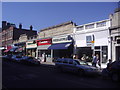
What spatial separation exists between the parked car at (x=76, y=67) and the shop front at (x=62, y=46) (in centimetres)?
775

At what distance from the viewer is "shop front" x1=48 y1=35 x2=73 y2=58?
74.8 ft

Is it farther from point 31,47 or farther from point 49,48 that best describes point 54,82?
point 31,47

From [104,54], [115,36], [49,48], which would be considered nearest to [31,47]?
[49,48]

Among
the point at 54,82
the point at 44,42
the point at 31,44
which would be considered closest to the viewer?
the point at 54,82

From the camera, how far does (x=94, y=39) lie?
19125 millimetres

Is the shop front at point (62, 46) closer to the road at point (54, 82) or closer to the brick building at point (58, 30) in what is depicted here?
the brick building at point (58, 30)

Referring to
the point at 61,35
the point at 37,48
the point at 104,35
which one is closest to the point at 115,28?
the point at 104,35

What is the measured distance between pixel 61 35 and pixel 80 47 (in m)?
4.73

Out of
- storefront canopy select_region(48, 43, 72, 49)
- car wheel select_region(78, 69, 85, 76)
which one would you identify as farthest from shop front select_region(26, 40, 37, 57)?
car wheel select_region(78, 69, 85, 76)

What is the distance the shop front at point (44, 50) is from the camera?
2820 centimetres

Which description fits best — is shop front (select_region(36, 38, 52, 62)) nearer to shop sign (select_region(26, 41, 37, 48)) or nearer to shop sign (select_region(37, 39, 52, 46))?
shop sign (select_region(37, 39, 52, 46))

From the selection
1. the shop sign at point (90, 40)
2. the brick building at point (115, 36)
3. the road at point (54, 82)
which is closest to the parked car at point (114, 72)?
the road at point (54, 82)

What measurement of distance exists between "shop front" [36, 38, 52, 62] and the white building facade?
762 centimetres

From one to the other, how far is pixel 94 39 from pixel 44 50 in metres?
13.5
